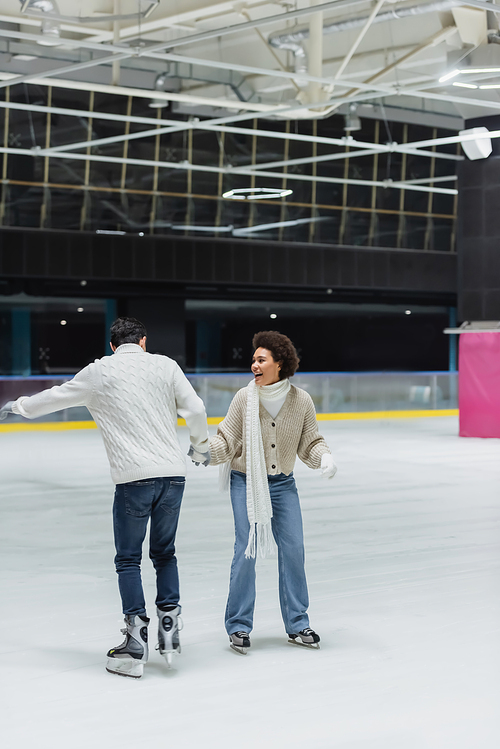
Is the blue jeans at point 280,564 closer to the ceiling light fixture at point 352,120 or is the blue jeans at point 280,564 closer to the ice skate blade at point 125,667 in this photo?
the ice skate blade at point 125,667

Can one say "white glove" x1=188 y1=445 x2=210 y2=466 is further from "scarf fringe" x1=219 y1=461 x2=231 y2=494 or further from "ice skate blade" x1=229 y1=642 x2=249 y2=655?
"ice skate blade" x1=229 y1=642 x2=249 y2=655

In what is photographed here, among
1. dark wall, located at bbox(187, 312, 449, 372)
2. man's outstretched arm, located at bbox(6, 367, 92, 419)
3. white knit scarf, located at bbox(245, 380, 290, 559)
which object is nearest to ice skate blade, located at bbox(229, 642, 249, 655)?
white knit scarf, located at bbox(245, 380, 290, 559)

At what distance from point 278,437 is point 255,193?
28097 mm

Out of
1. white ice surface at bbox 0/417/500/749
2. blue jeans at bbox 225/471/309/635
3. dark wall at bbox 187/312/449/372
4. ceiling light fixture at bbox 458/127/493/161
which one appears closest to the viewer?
white ice surface at bbox 0/417/500/749

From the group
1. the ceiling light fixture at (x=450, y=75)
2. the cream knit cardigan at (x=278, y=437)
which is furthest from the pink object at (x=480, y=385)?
the cream knit cardigan at (x=278, y=437)

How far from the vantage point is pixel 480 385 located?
58.7 feet

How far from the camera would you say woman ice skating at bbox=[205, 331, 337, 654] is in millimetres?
4586

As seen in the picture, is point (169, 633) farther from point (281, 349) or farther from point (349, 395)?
point (349, 395)

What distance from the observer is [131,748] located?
3.41 meters

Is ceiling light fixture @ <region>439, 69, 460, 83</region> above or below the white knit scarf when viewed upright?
above

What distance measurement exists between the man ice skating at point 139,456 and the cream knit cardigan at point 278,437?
34 centimetres

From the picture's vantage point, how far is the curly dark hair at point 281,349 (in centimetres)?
468

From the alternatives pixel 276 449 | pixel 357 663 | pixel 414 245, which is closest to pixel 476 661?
pixel 357 663

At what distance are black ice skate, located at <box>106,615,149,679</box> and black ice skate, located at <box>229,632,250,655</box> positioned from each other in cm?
50
